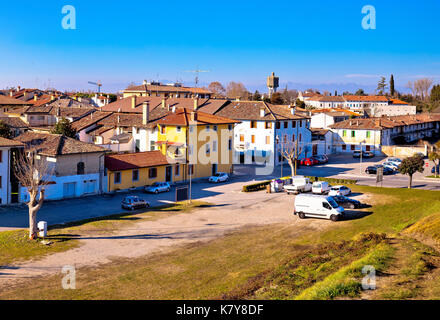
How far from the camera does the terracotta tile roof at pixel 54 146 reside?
149 feet

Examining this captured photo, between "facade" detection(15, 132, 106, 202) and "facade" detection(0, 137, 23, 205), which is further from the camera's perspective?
"facade" detection(15, 132, 106, 202)

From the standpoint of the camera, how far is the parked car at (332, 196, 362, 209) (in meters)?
41.7

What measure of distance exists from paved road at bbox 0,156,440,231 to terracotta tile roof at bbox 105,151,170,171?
3175mm

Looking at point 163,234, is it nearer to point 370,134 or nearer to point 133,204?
point 133,204

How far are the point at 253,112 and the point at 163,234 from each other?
1697 inches

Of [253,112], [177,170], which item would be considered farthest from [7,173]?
[253,112]

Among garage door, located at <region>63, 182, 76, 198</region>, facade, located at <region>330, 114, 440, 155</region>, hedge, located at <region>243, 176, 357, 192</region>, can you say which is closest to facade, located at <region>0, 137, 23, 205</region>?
garage door, located at <region>63, 182, 76, 198</region>

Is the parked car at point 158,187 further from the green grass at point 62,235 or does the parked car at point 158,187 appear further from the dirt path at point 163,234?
the dirt path at point 163,234

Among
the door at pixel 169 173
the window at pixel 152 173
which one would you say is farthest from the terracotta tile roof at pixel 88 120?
the window at pixel 152 173

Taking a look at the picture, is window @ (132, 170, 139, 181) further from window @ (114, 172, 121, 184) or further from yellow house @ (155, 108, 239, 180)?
yellow house @ (155, 108, 239, 180)

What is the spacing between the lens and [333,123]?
94125 mm

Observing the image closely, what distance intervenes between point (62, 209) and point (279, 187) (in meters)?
21.8
